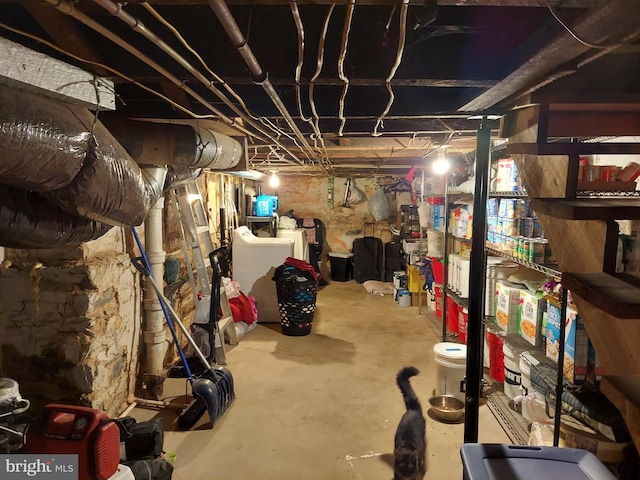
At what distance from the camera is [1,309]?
7.71 feet

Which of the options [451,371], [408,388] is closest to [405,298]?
[408,388]

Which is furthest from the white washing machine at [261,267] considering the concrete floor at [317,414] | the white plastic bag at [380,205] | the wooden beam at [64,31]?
the wooden beam at [64,31]

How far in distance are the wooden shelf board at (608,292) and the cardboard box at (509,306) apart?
6.29 feet

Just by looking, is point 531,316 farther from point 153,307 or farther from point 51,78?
point 51,78

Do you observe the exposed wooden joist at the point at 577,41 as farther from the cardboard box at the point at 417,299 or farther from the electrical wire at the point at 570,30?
the cardboard box at the point at 417,299

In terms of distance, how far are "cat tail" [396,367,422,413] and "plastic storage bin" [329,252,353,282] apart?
3.65 metres

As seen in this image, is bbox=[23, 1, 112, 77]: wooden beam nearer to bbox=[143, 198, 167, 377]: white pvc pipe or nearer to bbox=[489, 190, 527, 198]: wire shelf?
bbox=[143, 198, 167, 377]: white pvc pipe

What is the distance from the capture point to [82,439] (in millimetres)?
1685

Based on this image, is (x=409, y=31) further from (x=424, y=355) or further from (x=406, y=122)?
(x=424, y=355)

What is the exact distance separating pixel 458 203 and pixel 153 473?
3.55 m

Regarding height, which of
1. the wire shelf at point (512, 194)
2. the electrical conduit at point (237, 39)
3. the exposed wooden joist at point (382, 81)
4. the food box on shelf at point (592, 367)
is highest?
the exposed wooden joist at point (382, 81)

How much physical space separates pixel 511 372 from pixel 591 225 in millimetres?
2147

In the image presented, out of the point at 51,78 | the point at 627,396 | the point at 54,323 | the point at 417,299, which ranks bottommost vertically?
the point at 417,299

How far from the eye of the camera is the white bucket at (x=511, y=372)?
9.16 ft
